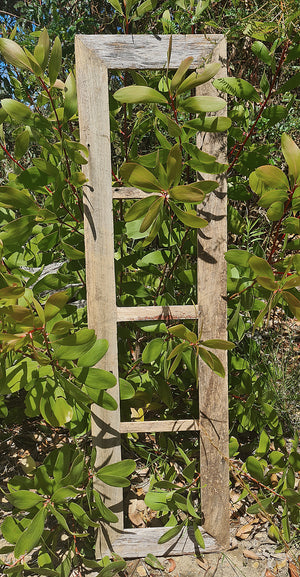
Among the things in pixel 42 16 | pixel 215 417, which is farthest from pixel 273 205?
pixel 42 16

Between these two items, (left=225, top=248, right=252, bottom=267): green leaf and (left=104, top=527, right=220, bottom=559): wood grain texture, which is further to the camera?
(left=104, top=527, right=220, bottom=559): wood grain texture

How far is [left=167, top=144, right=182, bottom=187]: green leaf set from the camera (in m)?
1.02

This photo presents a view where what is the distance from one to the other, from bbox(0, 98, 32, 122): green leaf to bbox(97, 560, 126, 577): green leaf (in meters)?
1.24

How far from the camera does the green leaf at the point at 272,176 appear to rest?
1.05 meters

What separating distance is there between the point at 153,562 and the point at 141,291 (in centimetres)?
84

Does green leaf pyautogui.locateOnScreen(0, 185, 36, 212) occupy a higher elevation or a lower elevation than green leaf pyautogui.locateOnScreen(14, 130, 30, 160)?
lower

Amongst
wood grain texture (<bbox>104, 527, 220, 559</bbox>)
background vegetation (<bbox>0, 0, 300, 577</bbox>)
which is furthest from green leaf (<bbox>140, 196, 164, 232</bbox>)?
wood grain texture (<bbox>104, 527, 220, 559</bbox>)

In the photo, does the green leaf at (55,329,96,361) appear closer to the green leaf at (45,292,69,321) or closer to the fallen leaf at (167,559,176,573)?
the green leaf at (45,292,69,321)

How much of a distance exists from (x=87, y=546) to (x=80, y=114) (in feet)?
4.41

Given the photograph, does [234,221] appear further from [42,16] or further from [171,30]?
[42,16]

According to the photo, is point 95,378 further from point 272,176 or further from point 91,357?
point 272,176

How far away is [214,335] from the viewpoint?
4.44 feet

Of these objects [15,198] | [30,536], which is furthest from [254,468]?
[15,198]

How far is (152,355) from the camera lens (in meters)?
1.33
